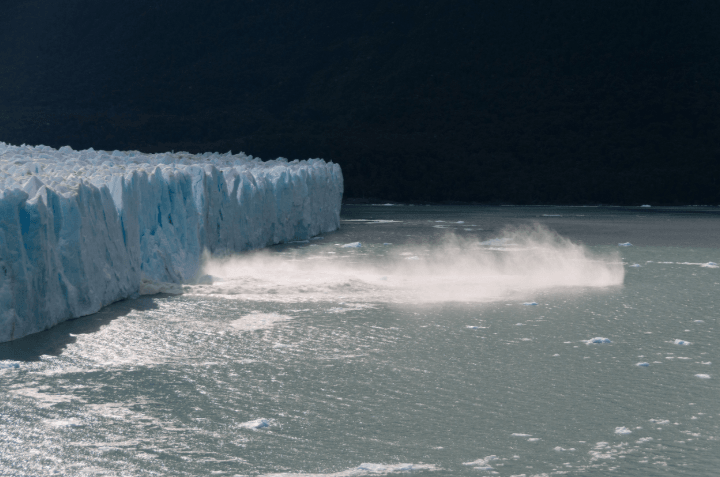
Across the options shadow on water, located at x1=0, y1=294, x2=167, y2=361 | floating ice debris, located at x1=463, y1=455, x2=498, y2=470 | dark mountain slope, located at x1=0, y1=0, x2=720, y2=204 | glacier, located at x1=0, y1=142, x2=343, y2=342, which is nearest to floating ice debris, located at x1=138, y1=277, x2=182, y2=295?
glacier, located at x1=0, y1=142, x2=343, y2=342

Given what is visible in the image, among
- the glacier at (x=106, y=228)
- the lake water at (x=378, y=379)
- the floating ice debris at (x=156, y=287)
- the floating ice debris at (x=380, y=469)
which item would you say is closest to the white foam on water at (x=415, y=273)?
the lake water at (x=378, y=379)

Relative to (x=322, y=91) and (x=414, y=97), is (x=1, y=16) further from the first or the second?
(x=414, y=97)

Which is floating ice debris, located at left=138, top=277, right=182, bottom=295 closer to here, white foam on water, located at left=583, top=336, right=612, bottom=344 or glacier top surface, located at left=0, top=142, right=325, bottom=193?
glacier top surface, located at left=0, top=142, right=325, bottom=193

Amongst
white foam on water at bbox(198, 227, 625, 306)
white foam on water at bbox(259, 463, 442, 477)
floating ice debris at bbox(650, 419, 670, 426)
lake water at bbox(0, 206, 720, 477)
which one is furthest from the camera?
white foam on water at bbox(198, 227, 625, 306)

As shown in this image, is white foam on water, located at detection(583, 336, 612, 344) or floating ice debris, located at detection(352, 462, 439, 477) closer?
floating ice debris, located at detection(352, 462, 439, 477)

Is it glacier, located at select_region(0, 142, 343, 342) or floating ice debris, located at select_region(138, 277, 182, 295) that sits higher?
glacier, located at select_region(0, 142, 343, 342)
